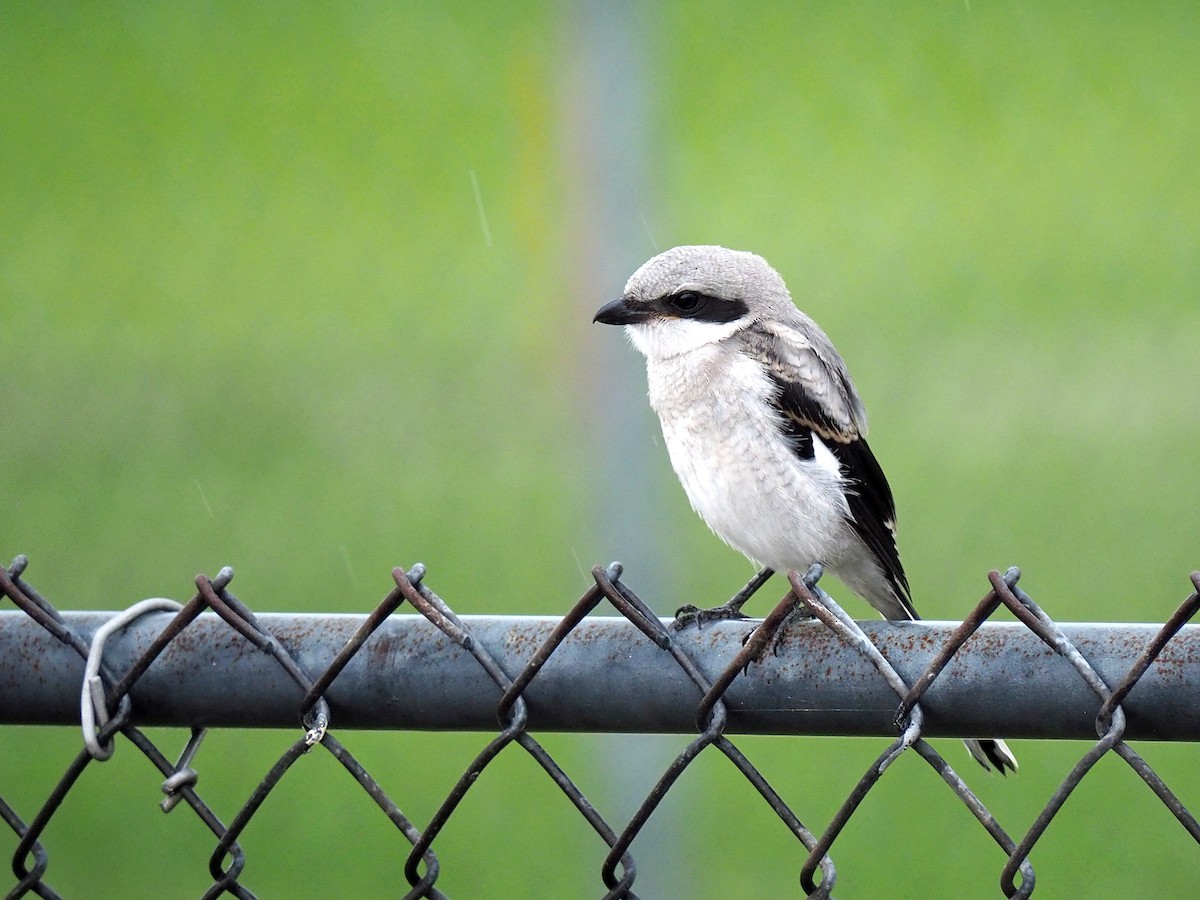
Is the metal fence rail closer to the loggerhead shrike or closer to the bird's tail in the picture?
the bird's tail

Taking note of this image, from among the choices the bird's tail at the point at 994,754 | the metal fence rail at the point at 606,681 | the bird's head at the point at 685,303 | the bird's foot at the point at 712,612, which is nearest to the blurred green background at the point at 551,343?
the bird's head at the point at 685,303

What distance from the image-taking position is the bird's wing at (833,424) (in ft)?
9.01

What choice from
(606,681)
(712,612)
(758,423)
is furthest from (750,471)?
(606,681)

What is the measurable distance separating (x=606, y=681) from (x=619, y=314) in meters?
1.52

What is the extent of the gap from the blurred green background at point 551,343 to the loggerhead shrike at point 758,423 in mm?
363

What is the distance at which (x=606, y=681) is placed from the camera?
151 centimetres

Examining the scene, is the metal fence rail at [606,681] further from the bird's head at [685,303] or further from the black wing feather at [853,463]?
the bird's head at [685,303]

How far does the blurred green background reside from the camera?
169 inches

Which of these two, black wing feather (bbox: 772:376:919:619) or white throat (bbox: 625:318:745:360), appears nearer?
black wing feather (bbox: 772:376:919:619)

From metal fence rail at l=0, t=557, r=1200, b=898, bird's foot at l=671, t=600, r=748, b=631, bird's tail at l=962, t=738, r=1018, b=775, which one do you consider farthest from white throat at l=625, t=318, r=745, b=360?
metal fence rail at l=0, t=557, r=1200, b=898

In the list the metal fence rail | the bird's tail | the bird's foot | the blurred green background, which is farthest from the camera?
the blurred green background

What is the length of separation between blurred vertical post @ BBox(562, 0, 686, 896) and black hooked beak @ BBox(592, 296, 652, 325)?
317mm

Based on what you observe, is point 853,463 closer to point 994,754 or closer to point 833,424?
point 833,424

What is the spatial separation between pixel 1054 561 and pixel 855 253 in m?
1.65
